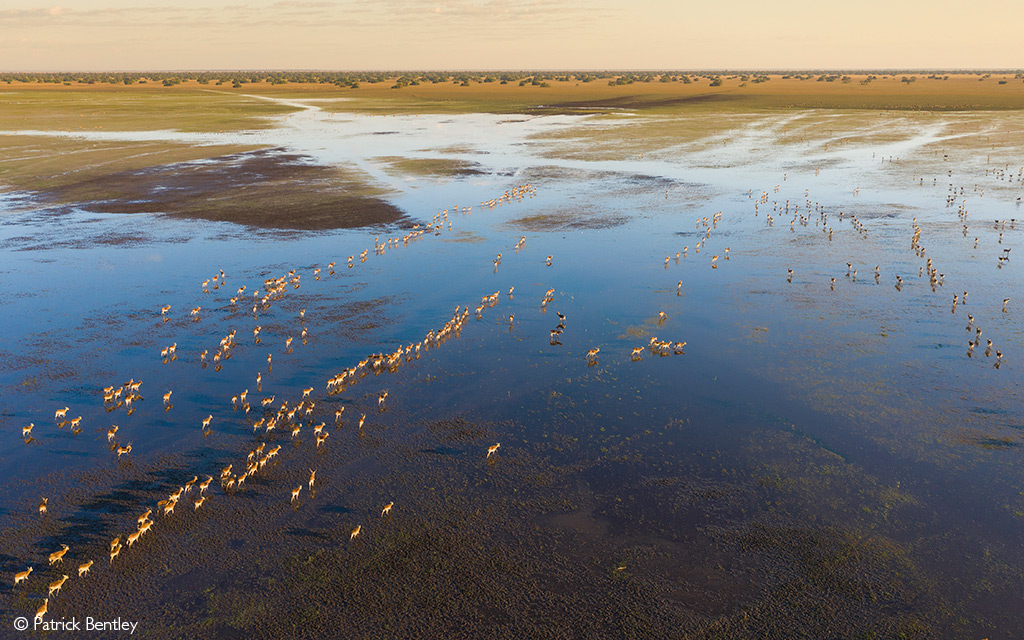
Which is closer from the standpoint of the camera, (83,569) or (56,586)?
(56,586)

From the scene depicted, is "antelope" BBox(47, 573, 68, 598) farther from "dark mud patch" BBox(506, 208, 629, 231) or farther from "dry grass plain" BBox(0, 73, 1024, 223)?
"dry grass plain" BBox(0, 73, 1024, 223)

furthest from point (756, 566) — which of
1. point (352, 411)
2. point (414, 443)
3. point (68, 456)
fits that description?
point (68, 456)

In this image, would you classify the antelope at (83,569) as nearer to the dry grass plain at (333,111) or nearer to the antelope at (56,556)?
the antelope at (56,556)

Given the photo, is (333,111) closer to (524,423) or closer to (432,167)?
(432,167)

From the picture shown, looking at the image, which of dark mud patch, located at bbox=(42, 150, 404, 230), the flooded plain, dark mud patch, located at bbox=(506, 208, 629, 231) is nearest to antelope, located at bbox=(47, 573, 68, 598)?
the flooded plain

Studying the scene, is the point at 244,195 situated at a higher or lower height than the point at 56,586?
higher

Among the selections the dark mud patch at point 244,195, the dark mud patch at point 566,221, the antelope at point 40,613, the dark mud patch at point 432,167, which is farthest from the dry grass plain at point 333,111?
the antelope at point 40,613

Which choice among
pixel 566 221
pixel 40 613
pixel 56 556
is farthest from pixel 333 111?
pixel 40 613

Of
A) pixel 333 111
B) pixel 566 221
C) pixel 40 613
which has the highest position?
pixel 333 111
